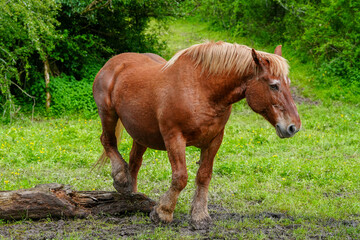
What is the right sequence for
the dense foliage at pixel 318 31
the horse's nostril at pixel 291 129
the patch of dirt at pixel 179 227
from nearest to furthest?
the horse's nostril at pixel 291 129 → the patch of dirt at pixel 179 227 → the dense foliage at pixel 318 31

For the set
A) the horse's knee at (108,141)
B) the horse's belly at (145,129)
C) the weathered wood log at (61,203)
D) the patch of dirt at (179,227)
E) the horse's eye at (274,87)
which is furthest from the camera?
the horse's knee at (108,141)

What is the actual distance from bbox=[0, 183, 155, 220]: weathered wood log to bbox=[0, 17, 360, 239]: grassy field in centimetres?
15

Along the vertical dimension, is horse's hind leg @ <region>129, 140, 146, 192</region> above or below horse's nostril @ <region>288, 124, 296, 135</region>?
below

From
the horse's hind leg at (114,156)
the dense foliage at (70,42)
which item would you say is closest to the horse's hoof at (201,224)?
the horse's hind leg at (114,156)

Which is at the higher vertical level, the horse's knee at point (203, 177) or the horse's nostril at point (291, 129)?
the horse's nostril at point (291, 129)

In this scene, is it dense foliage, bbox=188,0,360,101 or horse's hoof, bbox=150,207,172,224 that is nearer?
horse's hoof, bbox=150,207,172,224

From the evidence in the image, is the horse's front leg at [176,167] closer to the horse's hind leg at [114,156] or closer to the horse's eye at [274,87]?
the horse's hind leg at [114,156]

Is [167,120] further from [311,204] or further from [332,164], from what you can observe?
[332,164]

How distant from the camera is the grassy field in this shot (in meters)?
4.89

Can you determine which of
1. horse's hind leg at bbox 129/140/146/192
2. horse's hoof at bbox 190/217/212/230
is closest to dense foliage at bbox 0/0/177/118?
horse's hind leg at bbox 129/140/146/192

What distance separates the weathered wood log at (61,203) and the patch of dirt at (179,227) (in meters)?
0.09

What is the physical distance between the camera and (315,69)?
47.6ft

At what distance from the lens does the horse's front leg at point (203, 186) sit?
503 centimetres

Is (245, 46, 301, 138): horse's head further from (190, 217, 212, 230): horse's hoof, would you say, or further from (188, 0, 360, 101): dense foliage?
(188, 0, 360, 101): dense foliage
